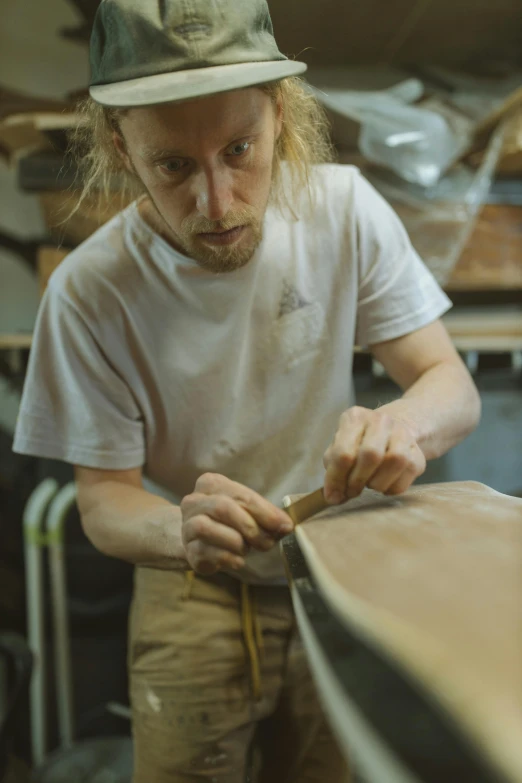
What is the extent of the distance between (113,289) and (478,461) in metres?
0.42

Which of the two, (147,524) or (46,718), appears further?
(46,718)

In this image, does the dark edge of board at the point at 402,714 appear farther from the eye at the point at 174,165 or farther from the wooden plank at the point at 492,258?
the wooden plank at the point at 492,258

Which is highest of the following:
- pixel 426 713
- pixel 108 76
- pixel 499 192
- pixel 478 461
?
pixel 108 76

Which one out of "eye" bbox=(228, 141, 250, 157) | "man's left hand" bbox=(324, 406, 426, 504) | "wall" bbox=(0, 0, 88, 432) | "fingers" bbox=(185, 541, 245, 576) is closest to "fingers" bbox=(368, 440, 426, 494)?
"man's left hand" bbox=(324, 406, 426, 504)

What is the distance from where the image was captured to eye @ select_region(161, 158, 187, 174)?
0.46 m

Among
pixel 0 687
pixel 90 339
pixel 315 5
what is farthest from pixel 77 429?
pixel 0 687

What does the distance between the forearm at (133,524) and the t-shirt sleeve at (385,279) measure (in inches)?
10.0

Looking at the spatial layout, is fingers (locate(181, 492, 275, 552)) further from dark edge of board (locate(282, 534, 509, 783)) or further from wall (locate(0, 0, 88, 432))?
wall (locate(0, 0, 88, 432))

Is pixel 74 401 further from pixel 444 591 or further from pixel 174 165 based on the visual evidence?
pixel 444 591

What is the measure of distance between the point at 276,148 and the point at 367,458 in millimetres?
258

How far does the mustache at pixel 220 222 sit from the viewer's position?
1.58 ft

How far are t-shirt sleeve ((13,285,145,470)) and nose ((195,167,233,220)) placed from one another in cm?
19

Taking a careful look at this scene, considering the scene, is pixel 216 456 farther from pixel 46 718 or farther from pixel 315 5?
pixel 46 718

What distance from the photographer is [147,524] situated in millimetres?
612
